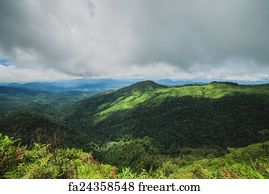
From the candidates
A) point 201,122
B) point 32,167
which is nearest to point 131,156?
point 32,167

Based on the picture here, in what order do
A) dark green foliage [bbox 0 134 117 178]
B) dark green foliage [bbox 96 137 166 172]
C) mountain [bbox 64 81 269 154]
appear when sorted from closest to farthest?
dark green foliage [bbox 0 134 117 178], dark green foliage [bbox 96 137 166 172], mountain [bbox 64 81 269 154]

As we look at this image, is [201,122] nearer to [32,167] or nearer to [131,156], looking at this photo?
[131,156]

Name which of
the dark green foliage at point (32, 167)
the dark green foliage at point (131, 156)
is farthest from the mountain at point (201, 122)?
the dark green foliage at point (32, 167)

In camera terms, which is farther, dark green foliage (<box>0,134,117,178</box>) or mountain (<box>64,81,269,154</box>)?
mountain (<box>64,81,269,154</box>)

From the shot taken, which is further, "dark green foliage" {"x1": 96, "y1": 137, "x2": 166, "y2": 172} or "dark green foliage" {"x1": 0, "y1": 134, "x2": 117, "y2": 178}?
"dark green foliage" {"x1": 96, "y1": 137, "x2": 166, "y2": 172}

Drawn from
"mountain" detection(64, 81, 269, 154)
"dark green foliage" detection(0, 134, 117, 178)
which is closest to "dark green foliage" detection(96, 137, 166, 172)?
"mountain" detection(64, 81, 269, 154)

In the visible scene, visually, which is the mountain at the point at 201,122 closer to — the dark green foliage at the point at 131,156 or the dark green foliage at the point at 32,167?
the dark green foliage at the point at 131,156

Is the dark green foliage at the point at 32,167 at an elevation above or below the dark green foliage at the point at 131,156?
above

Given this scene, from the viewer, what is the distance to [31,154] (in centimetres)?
376

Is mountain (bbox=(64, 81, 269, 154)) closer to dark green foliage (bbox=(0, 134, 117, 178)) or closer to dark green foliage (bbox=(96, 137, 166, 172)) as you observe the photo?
dark green foliage (bbox=(96, 137, 166, 172))

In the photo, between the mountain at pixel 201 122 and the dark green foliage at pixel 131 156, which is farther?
the mountain at pixel 201 122

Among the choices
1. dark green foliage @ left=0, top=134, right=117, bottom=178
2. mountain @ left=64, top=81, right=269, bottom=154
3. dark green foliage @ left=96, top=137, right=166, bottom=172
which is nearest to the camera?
dark green foliage @ left=0, top=134, right=117, bottom=178

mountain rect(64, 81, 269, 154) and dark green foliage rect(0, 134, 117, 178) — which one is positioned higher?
dark green foliage rect(0, 134, 117, 178)
